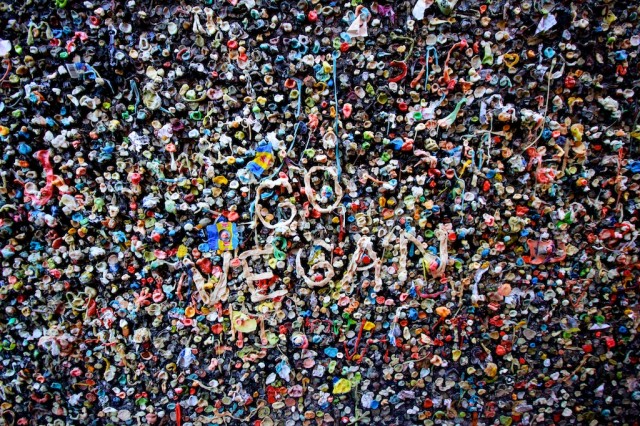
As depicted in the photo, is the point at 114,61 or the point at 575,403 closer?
the point at 114,61

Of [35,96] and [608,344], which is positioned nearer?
[35,96]

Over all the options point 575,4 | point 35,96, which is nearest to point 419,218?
point 575,4

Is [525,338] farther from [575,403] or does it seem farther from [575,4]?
[575,4]

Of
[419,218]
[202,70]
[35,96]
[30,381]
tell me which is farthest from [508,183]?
[30,381]

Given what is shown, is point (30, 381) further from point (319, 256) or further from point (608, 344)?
point (608, 344)

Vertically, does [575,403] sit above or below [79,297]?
below

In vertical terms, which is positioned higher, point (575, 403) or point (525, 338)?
point (525, 338)

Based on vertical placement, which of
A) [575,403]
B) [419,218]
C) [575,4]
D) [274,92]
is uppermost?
[575,4]

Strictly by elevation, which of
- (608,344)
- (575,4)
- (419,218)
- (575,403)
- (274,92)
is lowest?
(575,403)

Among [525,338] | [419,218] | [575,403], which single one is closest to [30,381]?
[419,218]
